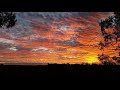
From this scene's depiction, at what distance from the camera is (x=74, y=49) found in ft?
29.9
